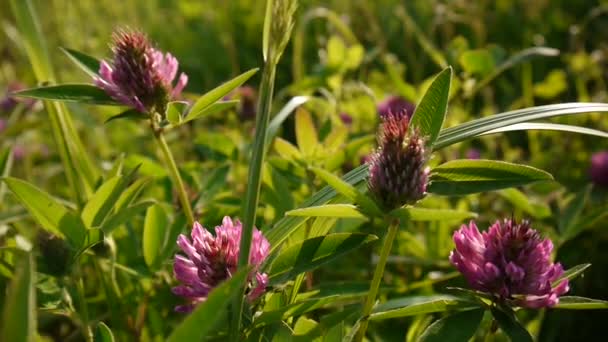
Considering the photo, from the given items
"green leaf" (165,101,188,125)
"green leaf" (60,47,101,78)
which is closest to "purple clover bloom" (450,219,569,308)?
"green leaf" (165,101,188,125)

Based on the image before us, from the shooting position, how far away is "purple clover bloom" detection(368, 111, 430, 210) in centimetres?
77

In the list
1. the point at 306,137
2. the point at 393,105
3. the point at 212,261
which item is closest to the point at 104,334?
the point at 212,261

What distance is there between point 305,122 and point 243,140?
52 centimetres

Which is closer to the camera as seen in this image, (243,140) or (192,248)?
(192,248)

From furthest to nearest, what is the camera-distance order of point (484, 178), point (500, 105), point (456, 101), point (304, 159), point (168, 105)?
point (500, 105), point (456, 101), point (304, 159), point (168, 105), point (484, 178)

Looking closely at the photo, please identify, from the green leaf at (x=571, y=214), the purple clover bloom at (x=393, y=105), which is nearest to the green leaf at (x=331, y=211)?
the green leaf at (x=571, y=214)

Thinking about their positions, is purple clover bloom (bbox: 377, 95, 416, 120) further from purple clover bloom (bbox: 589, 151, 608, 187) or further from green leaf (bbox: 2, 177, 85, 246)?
green leaf (bbox: 2, 177, 85, 246)

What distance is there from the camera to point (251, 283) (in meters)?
0.85

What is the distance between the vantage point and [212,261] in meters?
0.84

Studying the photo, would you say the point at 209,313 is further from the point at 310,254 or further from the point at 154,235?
the point at 154,235

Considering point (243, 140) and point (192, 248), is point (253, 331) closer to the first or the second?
point (192, 248)

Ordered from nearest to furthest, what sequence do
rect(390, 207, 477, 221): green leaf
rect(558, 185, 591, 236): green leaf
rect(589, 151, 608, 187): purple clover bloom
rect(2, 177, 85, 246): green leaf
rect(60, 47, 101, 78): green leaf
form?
rect(390, 207, 477, 221): green leaf < rect(2, 177, 85, 246): green leaf < rect(60, 47, 101, 78): green leaf < rect(558, 185, 591, 236): green leaf < rect(589, 151, 608, 187): purple clover bloom

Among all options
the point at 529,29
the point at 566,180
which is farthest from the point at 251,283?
the point at 529,29

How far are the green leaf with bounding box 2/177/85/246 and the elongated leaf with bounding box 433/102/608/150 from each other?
47cm
